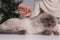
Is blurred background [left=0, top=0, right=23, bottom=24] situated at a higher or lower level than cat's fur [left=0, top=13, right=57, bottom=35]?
higher

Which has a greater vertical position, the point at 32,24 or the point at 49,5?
the point at 49,5

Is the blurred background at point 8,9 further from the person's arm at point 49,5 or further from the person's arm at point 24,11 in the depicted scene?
the person's arm at point 49,5

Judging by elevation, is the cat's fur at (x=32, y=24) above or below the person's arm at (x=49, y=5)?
below

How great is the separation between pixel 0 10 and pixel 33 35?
0.26 meters

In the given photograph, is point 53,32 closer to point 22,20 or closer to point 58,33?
point 58,33

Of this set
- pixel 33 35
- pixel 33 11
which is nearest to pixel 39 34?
pixel 33 35

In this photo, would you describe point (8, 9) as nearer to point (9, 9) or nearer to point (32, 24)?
point (9, 9)

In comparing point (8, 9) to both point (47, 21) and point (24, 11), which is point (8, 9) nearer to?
point (24, 11)

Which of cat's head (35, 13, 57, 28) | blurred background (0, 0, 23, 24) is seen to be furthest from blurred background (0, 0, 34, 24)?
cat's head (35, 13, 57, 28)

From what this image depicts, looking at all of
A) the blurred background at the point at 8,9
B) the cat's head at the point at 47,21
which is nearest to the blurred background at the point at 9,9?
the blurred background at the point at 8,9

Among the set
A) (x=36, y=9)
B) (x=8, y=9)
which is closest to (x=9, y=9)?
(x=8, y=9)

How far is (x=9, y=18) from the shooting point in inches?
41.9

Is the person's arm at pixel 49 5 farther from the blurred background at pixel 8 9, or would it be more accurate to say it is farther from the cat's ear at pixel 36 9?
the blurred background at pixel 8 9

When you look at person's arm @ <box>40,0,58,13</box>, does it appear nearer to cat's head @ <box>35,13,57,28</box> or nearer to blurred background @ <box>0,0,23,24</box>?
cat's head @ <box>35,13,57,28</box>
